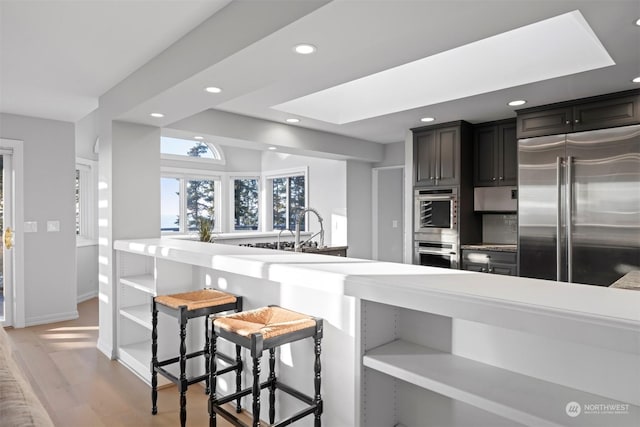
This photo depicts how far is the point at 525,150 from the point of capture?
3945 mm

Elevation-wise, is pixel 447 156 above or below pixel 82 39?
below

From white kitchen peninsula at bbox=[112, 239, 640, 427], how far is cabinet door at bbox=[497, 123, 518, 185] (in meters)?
3.09

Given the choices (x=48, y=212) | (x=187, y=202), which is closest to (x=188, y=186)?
(x=187, y=202)

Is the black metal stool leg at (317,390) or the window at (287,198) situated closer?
the black metal stool leg at (317,390)

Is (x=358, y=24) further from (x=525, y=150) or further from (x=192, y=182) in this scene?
(x=192, y=182)

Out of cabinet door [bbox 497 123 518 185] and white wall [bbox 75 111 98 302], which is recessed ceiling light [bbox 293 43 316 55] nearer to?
cabinet door [bbox 497 123 518 185]

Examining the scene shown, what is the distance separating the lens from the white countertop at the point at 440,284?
3.76 feet

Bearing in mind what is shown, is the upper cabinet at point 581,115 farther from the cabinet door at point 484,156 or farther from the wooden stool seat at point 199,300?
the wooden stool seat at point 199,300

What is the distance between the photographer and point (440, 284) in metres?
1.45

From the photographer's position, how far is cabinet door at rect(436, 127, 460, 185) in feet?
15.2

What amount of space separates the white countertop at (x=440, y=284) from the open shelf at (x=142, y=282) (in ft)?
3.00

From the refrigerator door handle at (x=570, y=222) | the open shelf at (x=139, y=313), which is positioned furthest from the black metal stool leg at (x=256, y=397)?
the refrigerator door handle at (x=570, y=222)

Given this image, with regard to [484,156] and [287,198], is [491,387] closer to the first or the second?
[484,156]

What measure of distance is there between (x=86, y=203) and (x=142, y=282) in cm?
349
